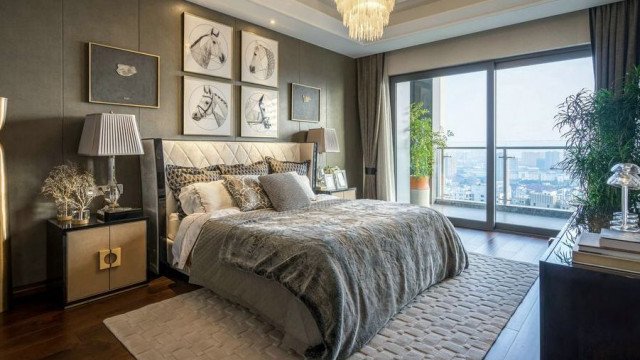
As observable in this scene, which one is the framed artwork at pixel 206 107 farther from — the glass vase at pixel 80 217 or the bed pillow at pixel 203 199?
A: the glass vase at pixel 80 217

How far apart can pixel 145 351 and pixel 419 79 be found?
5023 mm

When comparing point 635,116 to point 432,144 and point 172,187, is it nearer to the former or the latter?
point 432,144

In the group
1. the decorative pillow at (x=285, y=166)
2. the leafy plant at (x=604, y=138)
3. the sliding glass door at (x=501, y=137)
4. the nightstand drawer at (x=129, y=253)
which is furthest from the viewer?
the sliding glass door at (x=501, y=137)

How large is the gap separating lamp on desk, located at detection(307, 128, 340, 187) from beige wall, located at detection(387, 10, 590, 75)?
67.9 inches

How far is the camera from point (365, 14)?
2654 mm

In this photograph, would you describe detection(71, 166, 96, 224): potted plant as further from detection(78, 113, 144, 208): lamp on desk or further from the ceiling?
the ceiling

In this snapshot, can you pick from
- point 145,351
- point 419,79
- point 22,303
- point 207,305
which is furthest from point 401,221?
point 419,79

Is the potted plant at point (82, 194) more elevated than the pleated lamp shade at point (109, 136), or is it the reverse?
the pleated lamp shade at point (109, 136)

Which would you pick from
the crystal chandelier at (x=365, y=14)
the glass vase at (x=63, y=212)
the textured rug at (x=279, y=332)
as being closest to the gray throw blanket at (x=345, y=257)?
the textured rug at (x=279, y=332)

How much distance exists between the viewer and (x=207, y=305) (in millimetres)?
2549

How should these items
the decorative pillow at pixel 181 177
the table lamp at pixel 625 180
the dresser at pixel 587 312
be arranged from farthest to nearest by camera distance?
the decorative pillow at pixel 181 177 < the table lamp at pixel 625 180 < the dresser at pixel 587 312

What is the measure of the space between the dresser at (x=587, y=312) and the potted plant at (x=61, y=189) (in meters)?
3.19

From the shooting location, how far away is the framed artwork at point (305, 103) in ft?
15.6

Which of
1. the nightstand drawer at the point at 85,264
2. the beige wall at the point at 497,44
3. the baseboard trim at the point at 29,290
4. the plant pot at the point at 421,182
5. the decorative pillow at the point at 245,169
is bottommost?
the baseboard trim at the point at 29,290
